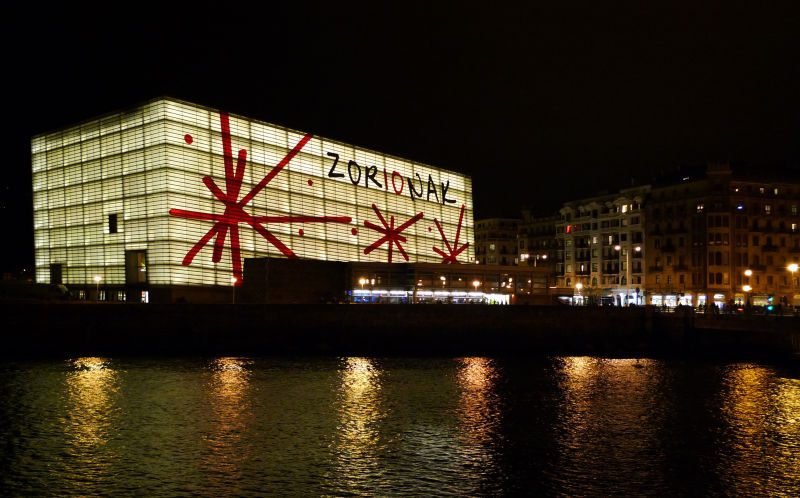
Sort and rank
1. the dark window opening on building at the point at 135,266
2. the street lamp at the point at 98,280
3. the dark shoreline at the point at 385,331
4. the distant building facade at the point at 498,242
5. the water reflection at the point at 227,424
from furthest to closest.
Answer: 1. the distant building facade at the point at 498,242
2. the street lamp at the point at 98,280
3. the dark window opening on building at the point at 135,266
4. the dark shoreline at the point at 385,331
5. the water reflection at the point at 227,424

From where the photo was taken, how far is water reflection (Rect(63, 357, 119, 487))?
27.4 metres

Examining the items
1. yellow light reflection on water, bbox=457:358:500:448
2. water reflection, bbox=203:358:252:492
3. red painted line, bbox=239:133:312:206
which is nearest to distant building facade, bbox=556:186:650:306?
red painted line, bbox=239:133:312:206

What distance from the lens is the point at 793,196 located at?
12281cm

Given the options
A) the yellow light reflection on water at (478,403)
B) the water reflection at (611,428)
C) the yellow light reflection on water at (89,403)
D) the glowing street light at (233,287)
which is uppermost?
the glowing street light at (233,287)

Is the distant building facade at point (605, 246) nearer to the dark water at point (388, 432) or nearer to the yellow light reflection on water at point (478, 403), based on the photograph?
the yellow light reflection on water at point (478, 403)

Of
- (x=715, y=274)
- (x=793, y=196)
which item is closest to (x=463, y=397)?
(x=715, y=274)

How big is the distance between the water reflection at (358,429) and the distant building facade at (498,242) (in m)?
128

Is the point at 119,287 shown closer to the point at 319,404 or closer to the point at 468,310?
the point at 468,310

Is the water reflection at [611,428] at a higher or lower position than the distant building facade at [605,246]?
lower

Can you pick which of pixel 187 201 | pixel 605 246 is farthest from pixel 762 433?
pixel 605 246

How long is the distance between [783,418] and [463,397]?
1513 centimetres

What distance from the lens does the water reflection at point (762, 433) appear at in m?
26.7

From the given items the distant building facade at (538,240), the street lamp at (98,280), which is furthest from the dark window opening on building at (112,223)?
the distant building facade at (538,240)

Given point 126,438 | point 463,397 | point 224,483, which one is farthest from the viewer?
point 463,397
